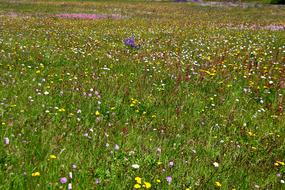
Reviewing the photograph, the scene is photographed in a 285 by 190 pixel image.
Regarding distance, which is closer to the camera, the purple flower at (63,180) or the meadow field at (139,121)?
the purple flower at (63,180)

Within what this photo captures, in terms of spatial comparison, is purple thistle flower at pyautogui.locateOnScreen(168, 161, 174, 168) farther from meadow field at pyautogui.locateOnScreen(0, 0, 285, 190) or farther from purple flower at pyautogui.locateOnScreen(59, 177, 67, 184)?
purple flower at pyautogui.locateOnScreen(59, 177, 67, 184)

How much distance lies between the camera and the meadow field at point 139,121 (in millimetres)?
4605

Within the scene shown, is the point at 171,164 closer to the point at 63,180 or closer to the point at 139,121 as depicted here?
the point at 63,180

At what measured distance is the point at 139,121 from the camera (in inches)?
266

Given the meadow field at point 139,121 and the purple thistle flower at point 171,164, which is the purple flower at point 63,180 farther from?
the purple thistle flower at point 171,164

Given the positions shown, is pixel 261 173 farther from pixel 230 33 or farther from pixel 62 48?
pixel 230 33

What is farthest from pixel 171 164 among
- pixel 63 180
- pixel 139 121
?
pixel 139 121

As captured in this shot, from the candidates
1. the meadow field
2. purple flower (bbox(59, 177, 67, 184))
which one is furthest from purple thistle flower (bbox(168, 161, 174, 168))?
purple flower (bbox(59, 177, 67, 184))

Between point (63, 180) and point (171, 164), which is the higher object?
point (63, 180)

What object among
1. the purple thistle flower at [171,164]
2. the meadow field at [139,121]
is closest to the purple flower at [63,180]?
the meadow field at [139,121]

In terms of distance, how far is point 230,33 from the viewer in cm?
2131

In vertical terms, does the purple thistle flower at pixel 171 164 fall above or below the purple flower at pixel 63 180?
below

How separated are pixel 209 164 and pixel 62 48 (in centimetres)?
1022

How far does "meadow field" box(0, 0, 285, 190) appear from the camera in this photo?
4605 millimetres
